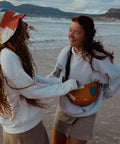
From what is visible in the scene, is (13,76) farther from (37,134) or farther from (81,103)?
(81,103)

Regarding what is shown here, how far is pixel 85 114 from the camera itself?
81.2 inches

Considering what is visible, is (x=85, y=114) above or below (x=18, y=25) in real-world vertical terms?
below

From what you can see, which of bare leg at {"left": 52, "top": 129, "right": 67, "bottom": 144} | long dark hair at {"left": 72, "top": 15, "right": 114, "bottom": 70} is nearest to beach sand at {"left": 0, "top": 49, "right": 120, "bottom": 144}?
bare leg at {"left": 52, "top": 129, "right": 67, "bottom": 144}

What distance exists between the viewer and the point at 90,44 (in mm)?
2074

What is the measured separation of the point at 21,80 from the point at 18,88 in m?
0.08

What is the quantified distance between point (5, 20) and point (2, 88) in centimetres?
54

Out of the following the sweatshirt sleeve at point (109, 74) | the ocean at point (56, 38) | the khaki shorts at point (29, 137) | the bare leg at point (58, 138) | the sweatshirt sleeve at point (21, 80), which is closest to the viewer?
the sweatshirt sleeve at point (21, 80)

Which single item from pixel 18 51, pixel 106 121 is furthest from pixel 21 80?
pixel 106 121

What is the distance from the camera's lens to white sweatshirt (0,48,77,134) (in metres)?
1.39

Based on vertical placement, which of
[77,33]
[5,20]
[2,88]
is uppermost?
[5,20]

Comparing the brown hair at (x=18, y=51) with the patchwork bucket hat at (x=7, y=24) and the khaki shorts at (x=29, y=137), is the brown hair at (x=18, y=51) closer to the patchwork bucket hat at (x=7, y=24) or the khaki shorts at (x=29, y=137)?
the patchwork bucket hat at (x=7, y=24)

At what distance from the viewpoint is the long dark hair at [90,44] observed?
1994mm

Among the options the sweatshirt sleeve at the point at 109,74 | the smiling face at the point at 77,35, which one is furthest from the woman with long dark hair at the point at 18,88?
the smiling face at the point at 77,35

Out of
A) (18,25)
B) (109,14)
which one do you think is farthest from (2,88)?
(109,14)
